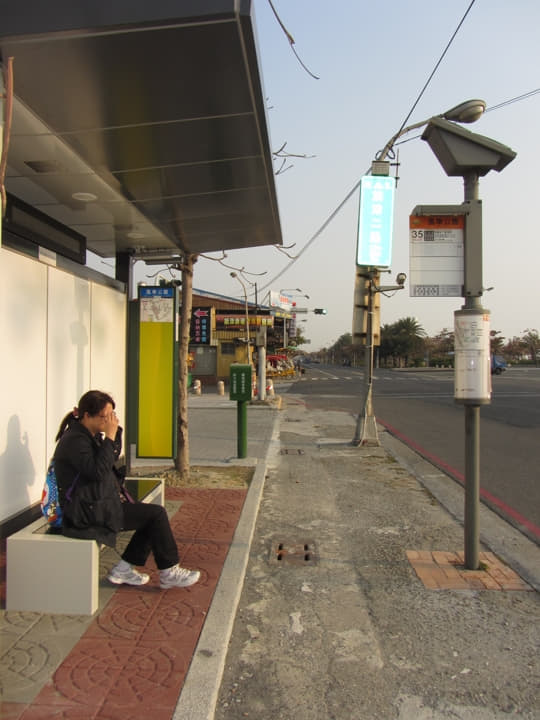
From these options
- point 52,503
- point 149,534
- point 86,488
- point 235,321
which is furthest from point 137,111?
point 235,321

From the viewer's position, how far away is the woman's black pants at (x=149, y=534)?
3.63m

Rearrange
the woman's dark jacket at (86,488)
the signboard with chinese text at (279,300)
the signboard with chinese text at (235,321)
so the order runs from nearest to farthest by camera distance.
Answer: the woman's dark jacket at (86,488) < the signboard with chinese text at (235,321) < the signboard with chinese text at (279,300)

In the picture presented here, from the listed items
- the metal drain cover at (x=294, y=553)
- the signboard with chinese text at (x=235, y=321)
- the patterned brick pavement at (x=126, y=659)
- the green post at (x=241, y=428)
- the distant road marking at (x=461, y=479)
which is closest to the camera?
the patterned brick pavement at (x=126, y=659)

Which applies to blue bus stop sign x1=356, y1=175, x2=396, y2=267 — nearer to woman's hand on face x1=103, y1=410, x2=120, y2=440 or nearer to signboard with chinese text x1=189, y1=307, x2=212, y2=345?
woman's hand on face x1=103, y1=410, x2=120, y2=440

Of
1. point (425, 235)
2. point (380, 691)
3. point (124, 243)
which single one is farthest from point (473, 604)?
point (124, 243)

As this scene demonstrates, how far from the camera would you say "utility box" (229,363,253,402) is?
7.97m

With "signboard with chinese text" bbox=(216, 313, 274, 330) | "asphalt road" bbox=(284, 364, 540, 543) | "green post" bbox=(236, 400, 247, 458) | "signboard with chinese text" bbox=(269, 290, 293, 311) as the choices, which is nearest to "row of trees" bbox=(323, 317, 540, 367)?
"signboard with chinese text" bbox=(269, 290, 293, 311)

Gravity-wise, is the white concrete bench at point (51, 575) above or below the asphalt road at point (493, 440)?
above

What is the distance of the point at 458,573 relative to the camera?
416 centimetres

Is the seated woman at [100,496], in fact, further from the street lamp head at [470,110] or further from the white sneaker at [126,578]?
the street lamp head at [470,110]

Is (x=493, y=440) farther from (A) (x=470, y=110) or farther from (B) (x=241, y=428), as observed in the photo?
(A) (x=470, y=110)

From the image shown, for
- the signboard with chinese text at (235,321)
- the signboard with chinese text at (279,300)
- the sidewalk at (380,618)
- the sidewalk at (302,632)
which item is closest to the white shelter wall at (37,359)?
the sidewalk at (302,632)

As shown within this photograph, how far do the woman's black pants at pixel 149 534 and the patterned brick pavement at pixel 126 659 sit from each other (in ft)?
0.74

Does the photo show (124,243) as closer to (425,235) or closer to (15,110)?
(15,110)
